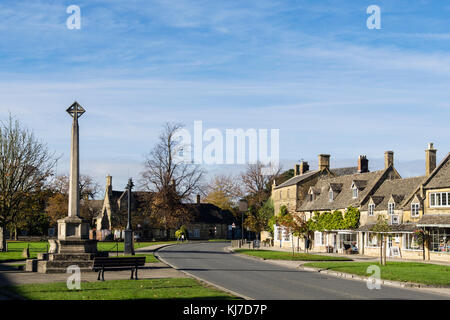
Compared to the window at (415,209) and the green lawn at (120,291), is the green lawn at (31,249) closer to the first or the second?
the green lawn at (120,291)

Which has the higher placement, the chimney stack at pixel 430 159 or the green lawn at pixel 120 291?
the chimney stack at pixel 430 159

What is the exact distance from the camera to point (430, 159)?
44.3m

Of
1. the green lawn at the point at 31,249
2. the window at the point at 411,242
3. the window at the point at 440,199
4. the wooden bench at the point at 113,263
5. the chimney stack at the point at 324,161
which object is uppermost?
the chimney stack at the point at 324,161

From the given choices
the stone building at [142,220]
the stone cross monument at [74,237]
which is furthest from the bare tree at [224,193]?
the stone cross monument at [74,237]

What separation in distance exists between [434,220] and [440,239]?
5.13ft

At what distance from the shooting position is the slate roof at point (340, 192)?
52.1 metres

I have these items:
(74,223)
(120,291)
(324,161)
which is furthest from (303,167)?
(120,291)

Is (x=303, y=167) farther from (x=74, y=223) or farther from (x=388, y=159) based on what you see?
(x=74, y=223)

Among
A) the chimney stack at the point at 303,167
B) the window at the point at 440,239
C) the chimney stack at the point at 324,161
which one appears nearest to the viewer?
the window at the point at 440,239

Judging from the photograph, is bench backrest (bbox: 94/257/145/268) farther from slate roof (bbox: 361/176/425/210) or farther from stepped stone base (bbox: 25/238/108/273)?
slate roof (bbox: 361/176/425/210)

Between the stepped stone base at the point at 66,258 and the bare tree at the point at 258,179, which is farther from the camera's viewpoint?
the bare tree at the point at 258,179

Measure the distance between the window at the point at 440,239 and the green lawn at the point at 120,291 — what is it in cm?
2418

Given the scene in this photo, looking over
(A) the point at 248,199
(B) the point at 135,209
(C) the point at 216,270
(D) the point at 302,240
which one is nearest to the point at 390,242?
(D) the point at 302,240
